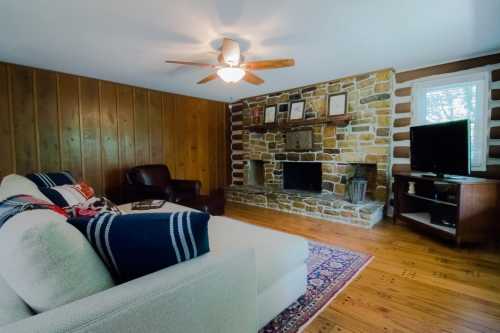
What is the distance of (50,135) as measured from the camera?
Answer: 3.37m

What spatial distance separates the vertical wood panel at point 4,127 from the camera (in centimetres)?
301

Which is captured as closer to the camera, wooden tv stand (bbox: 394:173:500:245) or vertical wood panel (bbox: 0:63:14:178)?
wooden tv stand (bbox: 394:173:500:245)

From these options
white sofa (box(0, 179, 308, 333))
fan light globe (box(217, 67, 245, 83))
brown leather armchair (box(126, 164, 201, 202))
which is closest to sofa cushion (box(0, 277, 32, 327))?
white sofa (box(0, 179, 308, 333))

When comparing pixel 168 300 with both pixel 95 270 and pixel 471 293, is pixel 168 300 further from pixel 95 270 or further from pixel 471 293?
pixel 471 293

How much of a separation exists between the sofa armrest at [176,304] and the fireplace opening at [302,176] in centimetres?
364

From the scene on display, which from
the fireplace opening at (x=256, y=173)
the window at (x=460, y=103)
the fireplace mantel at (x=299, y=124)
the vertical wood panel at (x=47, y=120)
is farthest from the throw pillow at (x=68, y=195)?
the window at (x=460, y=103)

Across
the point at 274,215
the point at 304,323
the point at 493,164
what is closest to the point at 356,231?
the point at 274,215

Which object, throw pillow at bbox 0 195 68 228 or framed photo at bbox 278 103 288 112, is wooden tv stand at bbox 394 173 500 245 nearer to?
framed photo at bbox 278 103 288 112

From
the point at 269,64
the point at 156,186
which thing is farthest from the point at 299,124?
the point at 156,186

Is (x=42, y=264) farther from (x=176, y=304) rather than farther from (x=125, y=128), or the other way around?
(x=125, y=128)

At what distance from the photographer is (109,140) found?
12.8 feet

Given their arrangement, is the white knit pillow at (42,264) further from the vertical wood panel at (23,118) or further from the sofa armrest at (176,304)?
the vertical wood panel at (23,118)

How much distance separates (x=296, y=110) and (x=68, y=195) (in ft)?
11.8

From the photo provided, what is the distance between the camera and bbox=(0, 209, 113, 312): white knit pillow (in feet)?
2.21
